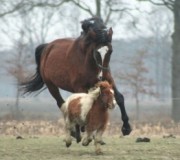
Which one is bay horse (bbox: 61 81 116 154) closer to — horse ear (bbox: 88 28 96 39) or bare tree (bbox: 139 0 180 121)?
horse ear (bbox: 88 28 96 39)

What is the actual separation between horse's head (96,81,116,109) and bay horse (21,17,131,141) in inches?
33.7

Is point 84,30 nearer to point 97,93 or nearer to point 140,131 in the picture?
point 97,93

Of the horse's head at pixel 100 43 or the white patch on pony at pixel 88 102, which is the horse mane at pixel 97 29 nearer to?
the horse's head at pixel 100 43

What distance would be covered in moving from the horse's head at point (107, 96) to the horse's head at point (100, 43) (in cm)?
82

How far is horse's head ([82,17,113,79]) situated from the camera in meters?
8.73

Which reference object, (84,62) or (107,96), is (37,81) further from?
(107,96)

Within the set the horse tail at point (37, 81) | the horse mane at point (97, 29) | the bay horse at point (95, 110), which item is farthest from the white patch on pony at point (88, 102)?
the horse tail at point (37, 81)

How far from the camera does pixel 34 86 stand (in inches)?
501

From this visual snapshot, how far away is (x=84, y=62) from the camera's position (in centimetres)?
942

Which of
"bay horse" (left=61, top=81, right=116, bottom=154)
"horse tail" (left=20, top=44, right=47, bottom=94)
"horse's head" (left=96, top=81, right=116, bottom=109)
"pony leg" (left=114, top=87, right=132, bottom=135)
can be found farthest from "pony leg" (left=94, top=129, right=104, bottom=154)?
"horse tail" (left=20, top=44, right=47, bottom=94)

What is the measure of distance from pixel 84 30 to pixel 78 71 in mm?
628

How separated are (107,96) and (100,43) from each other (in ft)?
3.94

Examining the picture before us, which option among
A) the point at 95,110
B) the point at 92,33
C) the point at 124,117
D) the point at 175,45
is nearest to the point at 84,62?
the point at 92,33

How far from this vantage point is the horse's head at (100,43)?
28.7 ft
